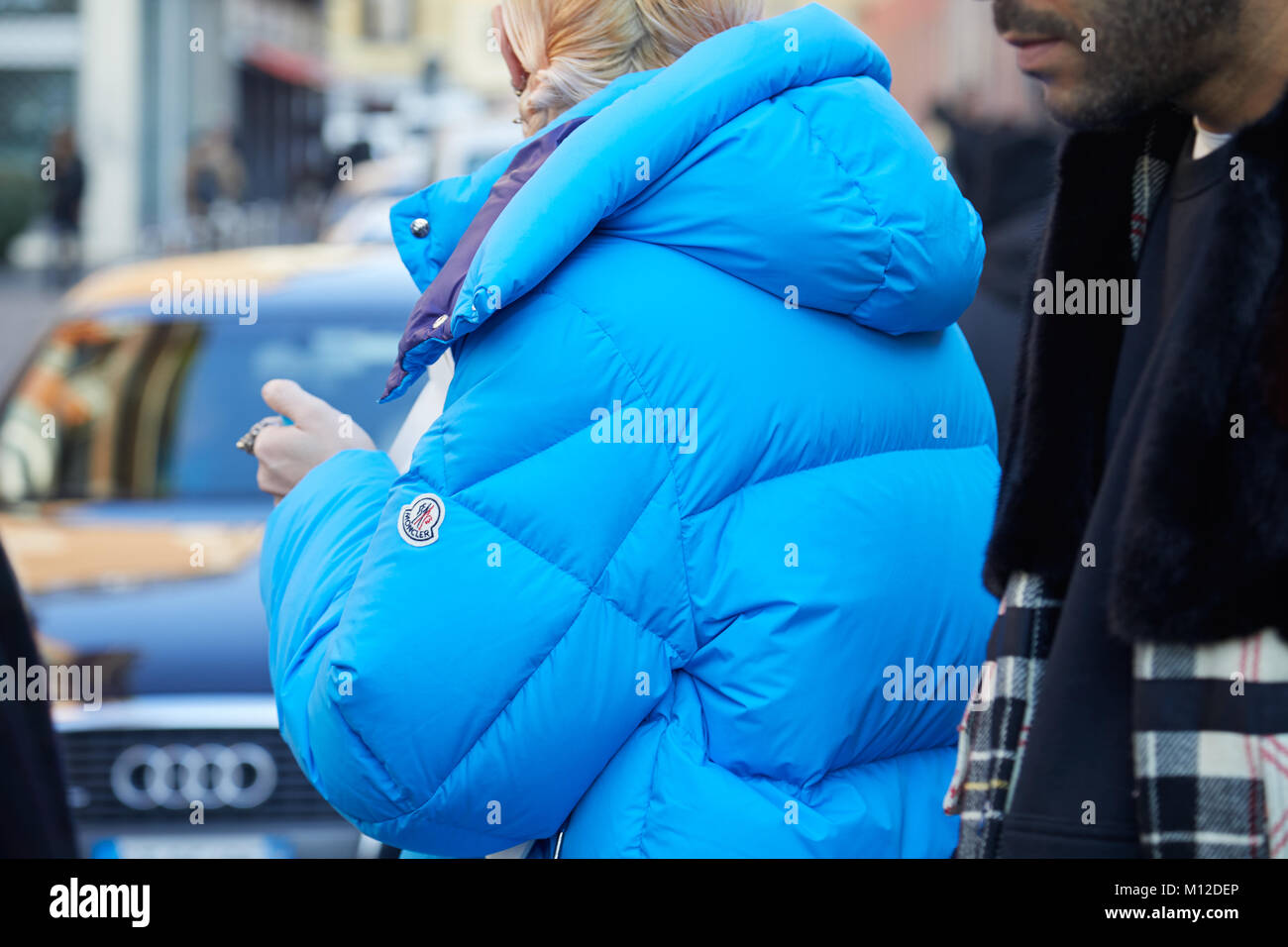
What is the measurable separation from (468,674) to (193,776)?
1.79 meters

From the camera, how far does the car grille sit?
3078 millimetres

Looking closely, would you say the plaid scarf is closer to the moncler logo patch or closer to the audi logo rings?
the moncler logo patch

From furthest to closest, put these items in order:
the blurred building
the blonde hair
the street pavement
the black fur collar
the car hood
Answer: the blurred building, the street pavement, the car hood, the blonde hair, the black fur collar

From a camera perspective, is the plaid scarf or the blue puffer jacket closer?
the plaid scarf

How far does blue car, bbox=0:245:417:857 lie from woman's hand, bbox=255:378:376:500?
127 centimetres

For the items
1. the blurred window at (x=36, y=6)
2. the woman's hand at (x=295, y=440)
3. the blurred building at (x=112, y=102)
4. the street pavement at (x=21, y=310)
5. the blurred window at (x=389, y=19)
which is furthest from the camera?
the blurred window at (x=389, y=19)

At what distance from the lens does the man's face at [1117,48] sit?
4.21ft

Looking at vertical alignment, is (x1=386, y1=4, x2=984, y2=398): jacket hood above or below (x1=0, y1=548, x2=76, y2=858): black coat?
above

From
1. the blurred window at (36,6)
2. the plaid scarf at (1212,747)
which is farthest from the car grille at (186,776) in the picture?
the blurred window at (36,6)

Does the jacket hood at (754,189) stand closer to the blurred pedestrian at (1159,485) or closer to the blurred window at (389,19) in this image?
the blurred pedestrian at (1159,485)

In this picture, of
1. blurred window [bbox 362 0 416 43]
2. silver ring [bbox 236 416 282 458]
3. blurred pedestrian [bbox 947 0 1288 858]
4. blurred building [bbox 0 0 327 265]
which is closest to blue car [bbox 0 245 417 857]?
silver ring [bbox 236 416 282 458]

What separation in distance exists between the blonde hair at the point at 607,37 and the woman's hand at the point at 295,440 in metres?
0.48

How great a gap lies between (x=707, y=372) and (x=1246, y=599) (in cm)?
56

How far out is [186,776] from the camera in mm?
3080
